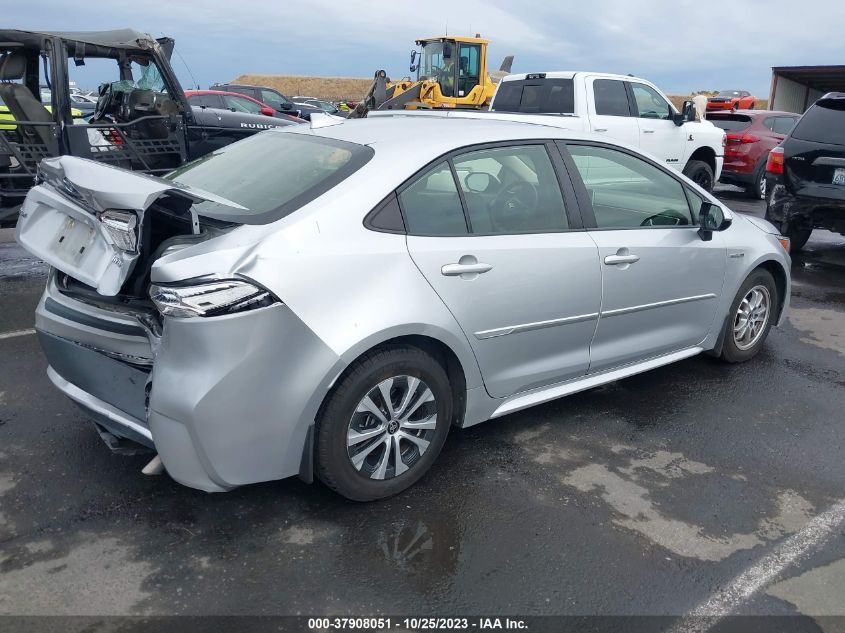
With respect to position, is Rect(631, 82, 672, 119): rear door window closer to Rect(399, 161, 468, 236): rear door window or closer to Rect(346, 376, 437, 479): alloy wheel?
Rect(399, 161, 468, 236): rear door window

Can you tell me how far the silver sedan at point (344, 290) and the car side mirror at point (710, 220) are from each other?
17 cm

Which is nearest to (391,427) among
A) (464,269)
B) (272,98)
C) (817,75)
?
(464,269)

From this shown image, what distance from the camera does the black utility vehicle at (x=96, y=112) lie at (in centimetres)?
675

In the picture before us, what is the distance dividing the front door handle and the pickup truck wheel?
907cm

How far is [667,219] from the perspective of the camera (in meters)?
4.21

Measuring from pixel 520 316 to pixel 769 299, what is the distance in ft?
8.08

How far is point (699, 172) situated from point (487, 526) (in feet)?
32.9

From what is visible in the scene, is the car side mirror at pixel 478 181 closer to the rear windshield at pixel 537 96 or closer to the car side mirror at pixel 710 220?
the car side mirror at pixel 710 220

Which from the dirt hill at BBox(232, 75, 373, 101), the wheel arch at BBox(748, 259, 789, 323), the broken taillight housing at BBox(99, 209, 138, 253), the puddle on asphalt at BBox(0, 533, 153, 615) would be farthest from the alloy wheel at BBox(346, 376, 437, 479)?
the dirt hill at BBox(232, 75, 373, 101)

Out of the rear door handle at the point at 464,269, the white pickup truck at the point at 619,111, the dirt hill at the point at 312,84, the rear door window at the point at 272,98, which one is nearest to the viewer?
the rear door handle at the point at 464,269

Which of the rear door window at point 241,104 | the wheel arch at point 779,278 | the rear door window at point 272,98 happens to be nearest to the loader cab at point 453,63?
the rear door window at point 241,104

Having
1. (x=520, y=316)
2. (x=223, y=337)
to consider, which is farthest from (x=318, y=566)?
(x=520, y=316)

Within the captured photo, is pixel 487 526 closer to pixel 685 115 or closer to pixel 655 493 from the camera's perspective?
pixel 655 493

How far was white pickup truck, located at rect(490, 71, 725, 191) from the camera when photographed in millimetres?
9797
